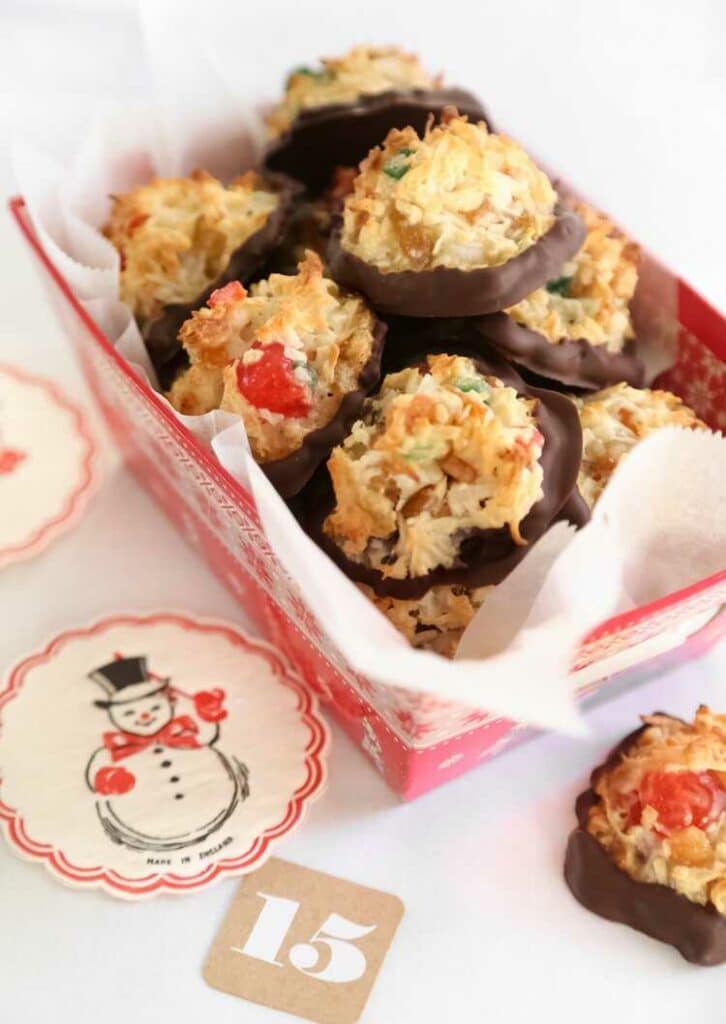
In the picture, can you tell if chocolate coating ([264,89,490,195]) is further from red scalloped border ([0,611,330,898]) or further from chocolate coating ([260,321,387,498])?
red scalloped border ([0,611,330,898])

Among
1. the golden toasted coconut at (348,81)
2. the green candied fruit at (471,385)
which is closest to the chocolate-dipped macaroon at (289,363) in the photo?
the green candied fruit at (471,385)

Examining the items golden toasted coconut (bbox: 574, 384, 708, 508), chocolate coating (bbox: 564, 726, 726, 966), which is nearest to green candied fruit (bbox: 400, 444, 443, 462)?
golden toasted coconut (bbox: 574, 384, 708, 508)

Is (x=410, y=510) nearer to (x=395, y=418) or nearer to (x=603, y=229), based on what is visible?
(x=395, y=418)

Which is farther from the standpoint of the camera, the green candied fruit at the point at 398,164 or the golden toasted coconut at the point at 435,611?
the green candied fruit at the point at 398,164

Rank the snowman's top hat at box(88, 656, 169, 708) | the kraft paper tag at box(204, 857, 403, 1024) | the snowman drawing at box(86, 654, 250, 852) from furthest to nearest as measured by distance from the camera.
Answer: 1. the snowman's top hat at box(88, 656, 169, 708)
2. the snowman drawing at box(86, 654, 250, 852)
3. the kraft paper tag at box(204, 857, 403, 1024)

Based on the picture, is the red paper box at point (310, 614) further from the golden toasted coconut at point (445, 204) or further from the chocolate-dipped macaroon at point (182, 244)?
the golden toasted coconut at point (445, 204)

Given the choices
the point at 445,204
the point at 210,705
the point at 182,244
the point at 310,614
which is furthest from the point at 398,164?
the point at 210,705
